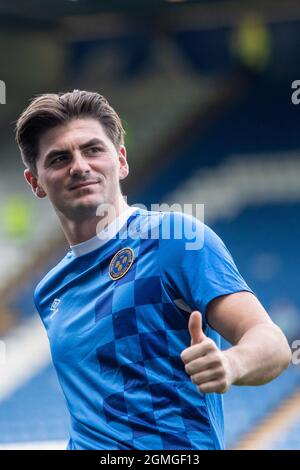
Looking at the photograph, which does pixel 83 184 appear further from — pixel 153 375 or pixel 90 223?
pixel 153 375

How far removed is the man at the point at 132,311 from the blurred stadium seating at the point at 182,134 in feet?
15.4

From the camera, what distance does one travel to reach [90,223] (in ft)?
6.09

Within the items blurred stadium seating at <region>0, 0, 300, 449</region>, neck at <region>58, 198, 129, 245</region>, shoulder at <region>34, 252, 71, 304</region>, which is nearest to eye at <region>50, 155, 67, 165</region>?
neck at <region>58, 198, 129, 245</region>

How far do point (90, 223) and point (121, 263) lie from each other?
6.7 inches

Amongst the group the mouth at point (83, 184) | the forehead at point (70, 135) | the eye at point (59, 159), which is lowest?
the mouth at point (83, 184)

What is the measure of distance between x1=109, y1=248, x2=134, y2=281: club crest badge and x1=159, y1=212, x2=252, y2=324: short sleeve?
0.09 metres

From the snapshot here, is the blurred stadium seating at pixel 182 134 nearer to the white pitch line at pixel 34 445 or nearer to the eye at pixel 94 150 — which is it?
the white pitch line at pixel 34 445

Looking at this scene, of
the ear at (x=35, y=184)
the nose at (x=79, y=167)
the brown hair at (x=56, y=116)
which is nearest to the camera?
the nose at (x=79, y=167)

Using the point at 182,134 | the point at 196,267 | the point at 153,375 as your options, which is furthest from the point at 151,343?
the point at 182,134

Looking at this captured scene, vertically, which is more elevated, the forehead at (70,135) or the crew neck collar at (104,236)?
the forehead at (70,135)

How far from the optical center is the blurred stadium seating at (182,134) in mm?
6629

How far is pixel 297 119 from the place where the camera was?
23.3 ft

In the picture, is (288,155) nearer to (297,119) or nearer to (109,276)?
(297,119)

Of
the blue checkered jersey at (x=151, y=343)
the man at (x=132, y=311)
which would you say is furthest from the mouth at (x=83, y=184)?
the blue checkered jersey at (x=151, y=343)
